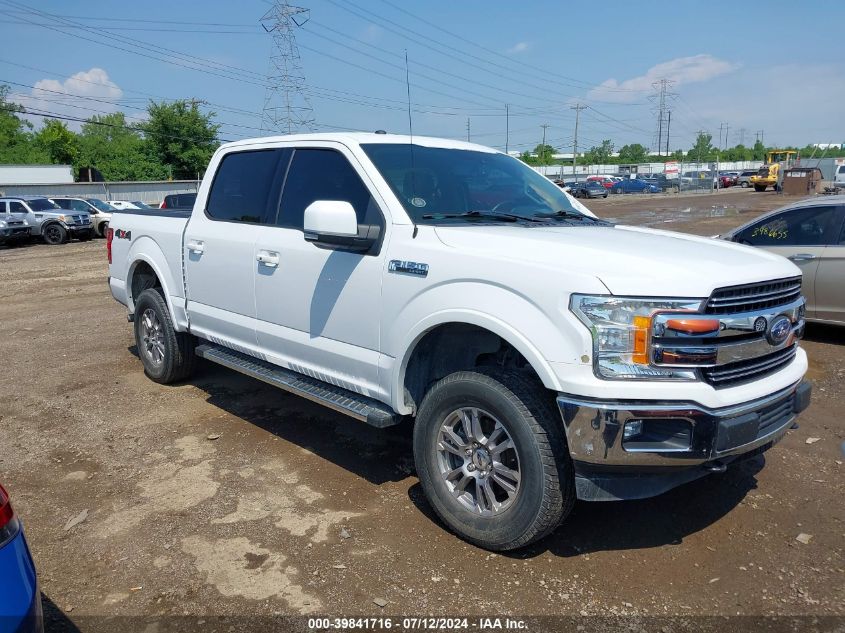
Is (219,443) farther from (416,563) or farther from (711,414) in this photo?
(711,414)

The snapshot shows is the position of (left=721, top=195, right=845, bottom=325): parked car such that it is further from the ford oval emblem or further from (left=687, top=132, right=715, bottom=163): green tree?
(left=687, top=132, right=715, bottom=163): green tree

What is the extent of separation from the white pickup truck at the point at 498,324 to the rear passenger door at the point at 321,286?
13 millimetres

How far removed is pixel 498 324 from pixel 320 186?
6.13 ft

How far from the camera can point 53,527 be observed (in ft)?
12.6

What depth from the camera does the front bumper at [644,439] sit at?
292 centimetres

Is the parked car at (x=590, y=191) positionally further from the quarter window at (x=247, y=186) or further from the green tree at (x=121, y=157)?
the quarter window at (x=247, y=186)

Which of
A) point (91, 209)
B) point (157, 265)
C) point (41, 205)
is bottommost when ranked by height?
point (157, 265)

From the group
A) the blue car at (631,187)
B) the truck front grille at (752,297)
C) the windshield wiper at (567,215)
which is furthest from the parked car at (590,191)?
the truck front grille at (752,297)

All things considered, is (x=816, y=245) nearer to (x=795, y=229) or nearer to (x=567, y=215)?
(x=795, y=229)

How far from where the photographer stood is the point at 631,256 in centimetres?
316

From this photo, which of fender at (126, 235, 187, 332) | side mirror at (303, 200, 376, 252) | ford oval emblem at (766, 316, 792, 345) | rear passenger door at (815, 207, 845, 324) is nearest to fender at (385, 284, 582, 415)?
side mirror at (303, 200, 376, 252)

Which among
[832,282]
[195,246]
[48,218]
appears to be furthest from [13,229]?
[832,282]

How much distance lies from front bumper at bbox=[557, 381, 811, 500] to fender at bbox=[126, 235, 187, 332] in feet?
12.8

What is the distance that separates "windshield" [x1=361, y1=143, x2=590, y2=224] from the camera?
4.06m
